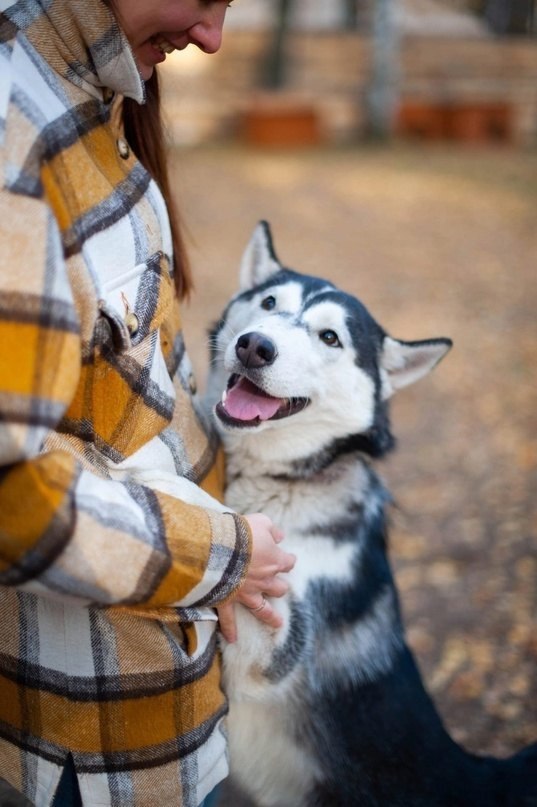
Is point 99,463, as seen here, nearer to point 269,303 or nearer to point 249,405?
point 249,405

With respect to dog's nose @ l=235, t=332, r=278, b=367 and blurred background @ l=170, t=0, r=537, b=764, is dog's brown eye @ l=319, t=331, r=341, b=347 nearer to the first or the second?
dog's nose @ l=235, t=332, r=278, b=367

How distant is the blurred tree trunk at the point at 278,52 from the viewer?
12.2 meters

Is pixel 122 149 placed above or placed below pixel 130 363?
above

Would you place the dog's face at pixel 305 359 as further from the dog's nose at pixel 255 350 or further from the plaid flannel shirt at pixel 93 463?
the plaid flannel shirt at pixel 93 463

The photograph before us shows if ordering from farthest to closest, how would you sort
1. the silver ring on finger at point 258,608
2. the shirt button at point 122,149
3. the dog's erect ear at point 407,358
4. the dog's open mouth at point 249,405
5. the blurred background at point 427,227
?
the blurred background at point 427,227 → the dog's erect ear at point 407,358 → the dog's open mouth at point 249,405 → the silver ring on finger at point 258,608 → the shirt button at point 122,149

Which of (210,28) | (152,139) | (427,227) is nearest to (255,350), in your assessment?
(152,139)

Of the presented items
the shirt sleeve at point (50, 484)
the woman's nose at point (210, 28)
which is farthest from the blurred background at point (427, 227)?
the shirt sleeve at point (50, 484)

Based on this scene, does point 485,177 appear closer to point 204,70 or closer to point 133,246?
point 204,70

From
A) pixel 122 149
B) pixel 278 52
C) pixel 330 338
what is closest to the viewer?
pixel 122 149

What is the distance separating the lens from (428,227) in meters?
8.27

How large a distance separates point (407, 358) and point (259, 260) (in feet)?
1.67

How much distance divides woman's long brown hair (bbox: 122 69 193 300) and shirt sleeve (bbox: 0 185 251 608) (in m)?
0.65

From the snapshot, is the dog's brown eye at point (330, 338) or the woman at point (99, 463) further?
the dog's brown eye at point (330, 338)

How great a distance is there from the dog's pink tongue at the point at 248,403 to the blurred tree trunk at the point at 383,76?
Answer: 10.5 meters
